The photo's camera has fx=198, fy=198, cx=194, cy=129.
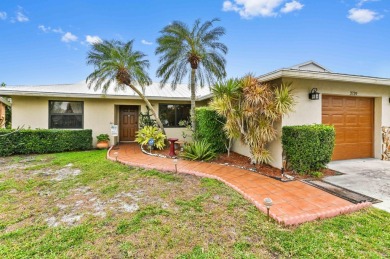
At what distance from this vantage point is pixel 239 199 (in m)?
4.00

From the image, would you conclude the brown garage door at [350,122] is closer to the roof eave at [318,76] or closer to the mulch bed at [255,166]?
the roof eave at [318,76]

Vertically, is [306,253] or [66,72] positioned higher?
[66,72]

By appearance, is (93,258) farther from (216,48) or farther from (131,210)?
(216,48)

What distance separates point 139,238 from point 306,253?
86.8 inches

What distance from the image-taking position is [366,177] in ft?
17.5

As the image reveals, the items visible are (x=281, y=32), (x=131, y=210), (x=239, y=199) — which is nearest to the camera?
(x=131, y=210)

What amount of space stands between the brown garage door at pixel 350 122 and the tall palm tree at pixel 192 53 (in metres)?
4.96

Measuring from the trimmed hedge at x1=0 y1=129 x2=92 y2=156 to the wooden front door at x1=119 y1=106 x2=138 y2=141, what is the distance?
7.35 ft

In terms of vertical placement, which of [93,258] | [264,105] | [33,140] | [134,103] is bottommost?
[93,258]

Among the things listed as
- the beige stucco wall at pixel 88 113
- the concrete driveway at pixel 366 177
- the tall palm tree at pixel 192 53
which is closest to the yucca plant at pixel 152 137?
the tall palm tree at pixel 192 53

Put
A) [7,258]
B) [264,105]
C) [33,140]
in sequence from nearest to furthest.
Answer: [7,258], [264,105], [33,140]

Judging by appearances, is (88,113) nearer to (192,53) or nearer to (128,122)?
(128,122)

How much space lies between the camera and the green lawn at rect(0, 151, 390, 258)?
2541 millimetres

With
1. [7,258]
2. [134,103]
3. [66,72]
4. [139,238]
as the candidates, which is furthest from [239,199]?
[66,72]
